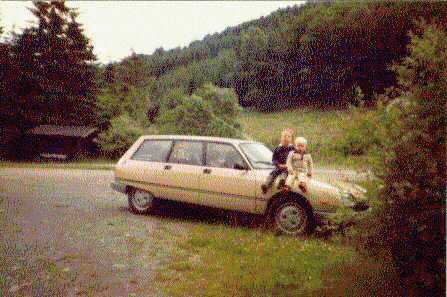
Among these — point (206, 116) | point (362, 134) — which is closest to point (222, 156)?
point (362, 134)

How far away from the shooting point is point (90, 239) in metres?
6.71

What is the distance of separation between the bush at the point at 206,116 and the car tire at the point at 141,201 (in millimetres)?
26959

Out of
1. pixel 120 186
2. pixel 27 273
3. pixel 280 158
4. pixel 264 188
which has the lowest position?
pixel 27 273

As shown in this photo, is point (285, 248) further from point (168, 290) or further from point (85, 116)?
point (85, 116)

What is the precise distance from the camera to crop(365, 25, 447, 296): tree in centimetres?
338

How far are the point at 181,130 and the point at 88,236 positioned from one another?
30.3 m

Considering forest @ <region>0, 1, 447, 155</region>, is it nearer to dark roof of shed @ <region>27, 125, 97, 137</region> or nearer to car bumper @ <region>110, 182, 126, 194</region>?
dark roof of shed @ <region>27, 125, 97, 137</region>

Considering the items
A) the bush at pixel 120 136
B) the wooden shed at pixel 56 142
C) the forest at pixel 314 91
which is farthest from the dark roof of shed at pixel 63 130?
the bush at pixel 120 136

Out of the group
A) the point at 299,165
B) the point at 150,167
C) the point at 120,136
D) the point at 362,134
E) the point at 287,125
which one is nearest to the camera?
the point at 362,134

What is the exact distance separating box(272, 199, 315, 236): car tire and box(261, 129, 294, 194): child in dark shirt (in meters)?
0.46

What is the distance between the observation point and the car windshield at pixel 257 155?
7.93 metres

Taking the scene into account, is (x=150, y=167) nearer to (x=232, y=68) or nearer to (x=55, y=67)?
(x=55, y=67)

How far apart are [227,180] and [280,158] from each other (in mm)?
1094

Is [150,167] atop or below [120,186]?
atop
